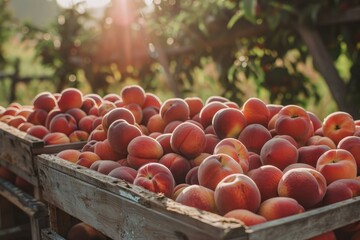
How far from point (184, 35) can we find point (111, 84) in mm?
1971

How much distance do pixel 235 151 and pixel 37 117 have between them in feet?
4.48

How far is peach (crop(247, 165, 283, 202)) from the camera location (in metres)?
1.41

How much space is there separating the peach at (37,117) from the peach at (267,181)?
1472 millimetres

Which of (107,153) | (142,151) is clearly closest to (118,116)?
(107,153)

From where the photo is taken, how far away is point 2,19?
9.77 m

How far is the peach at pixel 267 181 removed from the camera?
1.41m

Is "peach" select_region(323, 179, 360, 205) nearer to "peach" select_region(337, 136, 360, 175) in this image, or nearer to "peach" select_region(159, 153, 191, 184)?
"peach" select_region(337, 136, 360, 175)

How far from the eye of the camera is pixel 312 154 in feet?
5.49

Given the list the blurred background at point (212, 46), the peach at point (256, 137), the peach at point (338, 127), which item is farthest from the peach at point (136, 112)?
the blurred background at point (212, 46)

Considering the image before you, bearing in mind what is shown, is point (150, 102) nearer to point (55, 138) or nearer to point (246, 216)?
point (55, 138)

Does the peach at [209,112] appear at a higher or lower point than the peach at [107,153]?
higher

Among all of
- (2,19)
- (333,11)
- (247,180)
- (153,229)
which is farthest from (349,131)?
(2,19)

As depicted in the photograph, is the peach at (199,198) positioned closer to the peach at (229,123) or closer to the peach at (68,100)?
the peach at (229,123)

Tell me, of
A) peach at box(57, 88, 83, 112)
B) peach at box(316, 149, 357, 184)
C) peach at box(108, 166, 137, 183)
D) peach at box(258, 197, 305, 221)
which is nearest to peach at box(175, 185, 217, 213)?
peach at box(258, 197, 305, 221)
